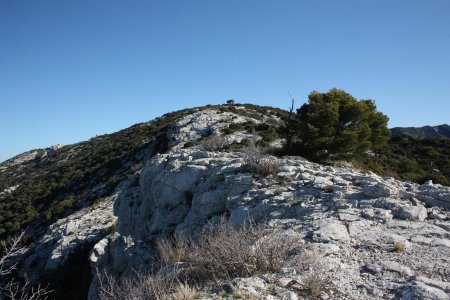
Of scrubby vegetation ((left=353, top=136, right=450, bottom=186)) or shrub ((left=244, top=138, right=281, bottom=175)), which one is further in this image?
scrubby vegetation ((left=353, top=136, right=450, bottom=186))

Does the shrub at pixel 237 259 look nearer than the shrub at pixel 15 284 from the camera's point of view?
No

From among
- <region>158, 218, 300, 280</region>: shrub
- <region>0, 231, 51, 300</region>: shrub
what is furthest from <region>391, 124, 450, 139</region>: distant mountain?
<region>158, 218, 300, 280</region>: shrub

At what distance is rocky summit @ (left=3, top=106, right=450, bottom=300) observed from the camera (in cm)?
479

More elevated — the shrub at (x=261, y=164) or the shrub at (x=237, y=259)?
the shrub at (x=261, y=164)

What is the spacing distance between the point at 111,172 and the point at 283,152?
18.0 metres

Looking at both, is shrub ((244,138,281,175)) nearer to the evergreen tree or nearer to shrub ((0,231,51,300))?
shrub ((0,231,51,300))

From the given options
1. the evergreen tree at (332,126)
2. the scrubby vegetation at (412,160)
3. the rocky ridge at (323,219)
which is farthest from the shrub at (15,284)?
the scrubby vegetation at (412,160)

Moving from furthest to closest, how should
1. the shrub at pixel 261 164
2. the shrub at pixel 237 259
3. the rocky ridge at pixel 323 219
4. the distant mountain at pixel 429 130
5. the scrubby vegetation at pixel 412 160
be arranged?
the distant mountain at pixel 429 130 < the scrubby vegetation at pixel 412 160 < the shrub at pixel 261 164 < the shrub at pixel 237 259 < the rocky ridge at pixel 323 219

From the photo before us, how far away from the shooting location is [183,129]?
31938mm

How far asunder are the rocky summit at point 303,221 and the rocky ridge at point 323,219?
2 cm

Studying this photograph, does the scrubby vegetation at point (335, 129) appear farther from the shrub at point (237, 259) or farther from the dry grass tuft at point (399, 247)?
the shrub at point (237, 259)

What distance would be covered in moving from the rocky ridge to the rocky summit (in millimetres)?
19

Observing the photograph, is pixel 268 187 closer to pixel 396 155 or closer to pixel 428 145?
pixel 396 155

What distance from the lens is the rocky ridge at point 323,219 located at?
15.8 feet
